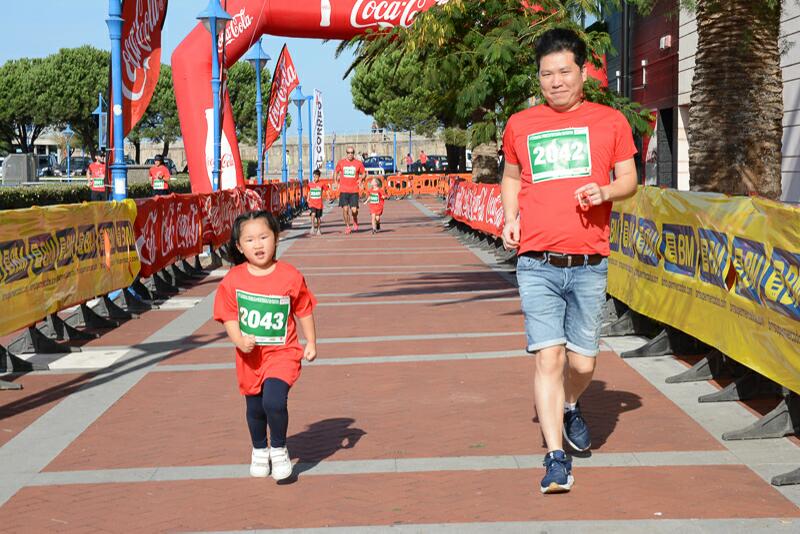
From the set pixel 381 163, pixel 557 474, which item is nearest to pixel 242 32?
pixel 557 474

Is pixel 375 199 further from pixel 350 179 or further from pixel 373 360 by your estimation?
pixel 373 360

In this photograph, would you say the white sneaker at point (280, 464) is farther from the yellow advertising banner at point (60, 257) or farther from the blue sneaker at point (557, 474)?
the yellow advertising banner at point (60, 257)

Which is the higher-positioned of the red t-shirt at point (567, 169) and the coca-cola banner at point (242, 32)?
the coca-cola banner at point (242, 32)

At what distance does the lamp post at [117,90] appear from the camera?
1441 centimetres

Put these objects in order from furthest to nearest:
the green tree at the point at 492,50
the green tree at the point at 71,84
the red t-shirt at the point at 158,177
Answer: the green tree at the point at 71,84 < the red t-shirt at the point at 158,177 < the green tree at the point at 492,50

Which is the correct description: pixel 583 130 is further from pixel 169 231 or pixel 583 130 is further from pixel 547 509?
pixel 169 231

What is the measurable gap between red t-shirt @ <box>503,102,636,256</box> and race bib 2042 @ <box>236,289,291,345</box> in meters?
1.30

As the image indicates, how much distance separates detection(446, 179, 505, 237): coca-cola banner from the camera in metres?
21.5

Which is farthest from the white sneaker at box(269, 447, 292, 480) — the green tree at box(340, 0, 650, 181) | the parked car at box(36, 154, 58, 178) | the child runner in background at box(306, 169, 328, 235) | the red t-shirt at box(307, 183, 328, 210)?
the parked car at box(36, 154, 58, 178)

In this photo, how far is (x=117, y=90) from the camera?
14.7 metres

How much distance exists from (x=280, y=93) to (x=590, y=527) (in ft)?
99.3

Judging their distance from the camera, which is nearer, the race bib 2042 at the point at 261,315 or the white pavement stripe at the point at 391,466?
the race bib 2042 at the point at 261,315

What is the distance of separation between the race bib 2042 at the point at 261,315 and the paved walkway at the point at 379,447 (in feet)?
2.61

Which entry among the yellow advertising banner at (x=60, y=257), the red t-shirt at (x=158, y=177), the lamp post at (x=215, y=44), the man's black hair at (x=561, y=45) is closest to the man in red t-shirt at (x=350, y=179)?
the lamp post at (x=215, y=44)
